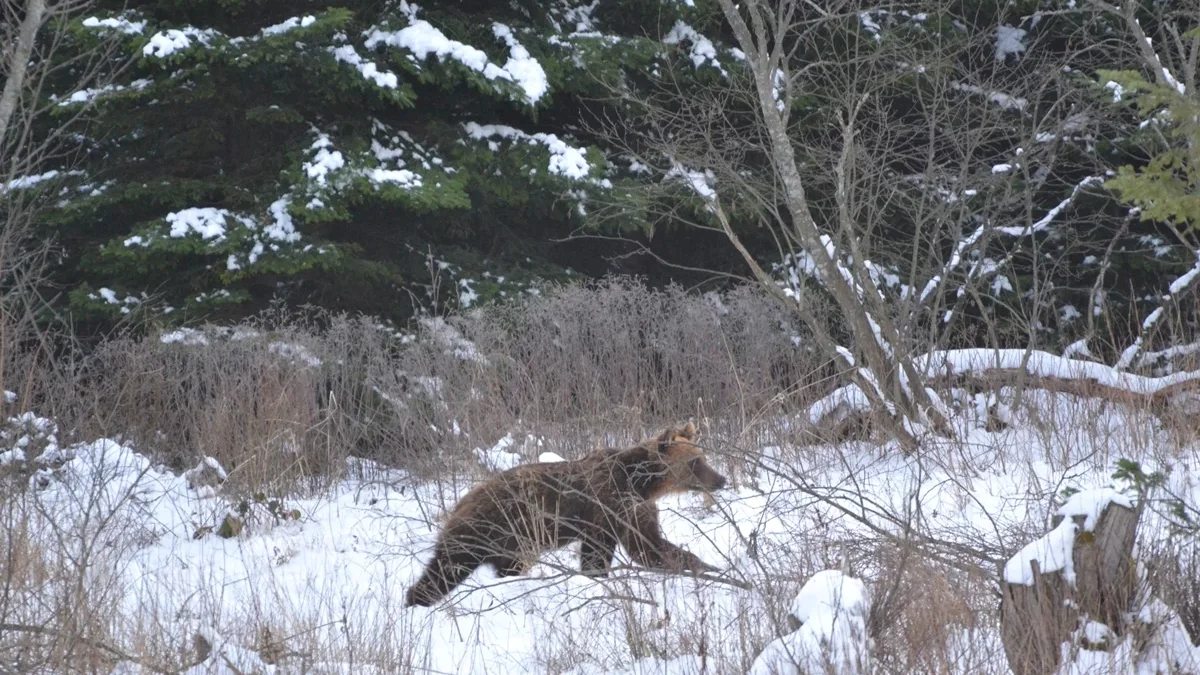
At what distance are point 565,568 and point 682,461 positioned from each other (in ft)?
3.74

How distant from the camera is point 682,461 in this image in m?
5.86

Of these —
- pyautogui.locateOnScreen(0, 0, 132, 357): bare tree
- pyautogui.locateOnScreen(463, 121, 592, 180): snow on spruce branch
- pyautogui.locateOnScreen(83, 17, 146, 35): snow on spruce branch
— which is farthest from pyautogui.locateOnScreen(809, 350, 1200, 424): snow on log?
pyautogui.locateOnScreen(83, 17, 146, 35): snow on spruce branch

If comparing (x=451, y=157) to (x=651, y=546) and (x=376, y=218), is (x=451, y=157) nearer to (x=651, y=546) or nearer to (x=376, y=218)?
(x=376, y=218)

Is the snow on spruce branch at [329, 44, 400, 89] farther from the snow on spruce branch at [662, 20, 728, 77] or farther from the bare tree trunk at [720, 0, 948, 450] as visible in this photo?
the bare tree trunk at [720, 0, 948, 450]

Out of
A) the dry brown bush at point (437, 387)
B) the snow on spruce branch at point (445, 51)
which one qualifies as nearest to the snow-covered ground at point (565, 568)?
the dry brown bush at point (437, 387)

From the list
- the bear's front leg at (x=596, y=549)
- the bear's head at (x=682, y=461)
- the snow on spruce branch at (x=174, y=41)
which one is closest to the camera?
the bear's front leg at (x=596, y=549)

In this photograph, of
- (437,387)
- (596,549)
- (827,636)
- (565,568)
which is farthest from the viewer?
(437,387)

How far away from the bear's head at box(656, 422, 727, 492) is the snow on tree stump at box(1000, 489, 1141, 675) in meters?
2.13

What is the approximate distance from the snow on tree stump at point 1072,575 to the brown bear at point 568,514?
1.56 meters

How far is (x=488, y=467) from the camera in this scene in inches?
300

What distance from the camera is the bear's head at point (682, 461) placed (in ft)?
19.2

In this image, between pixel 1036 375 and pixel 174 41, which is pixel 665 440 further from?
pixel 174 41

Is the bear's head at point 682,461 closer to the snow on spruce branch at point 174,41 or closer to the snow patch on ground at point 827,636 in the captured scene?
the snow patch on ground at point 827,636

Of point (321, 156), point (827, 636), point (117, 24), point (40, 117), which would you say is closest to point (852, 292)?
point (827, 636)
